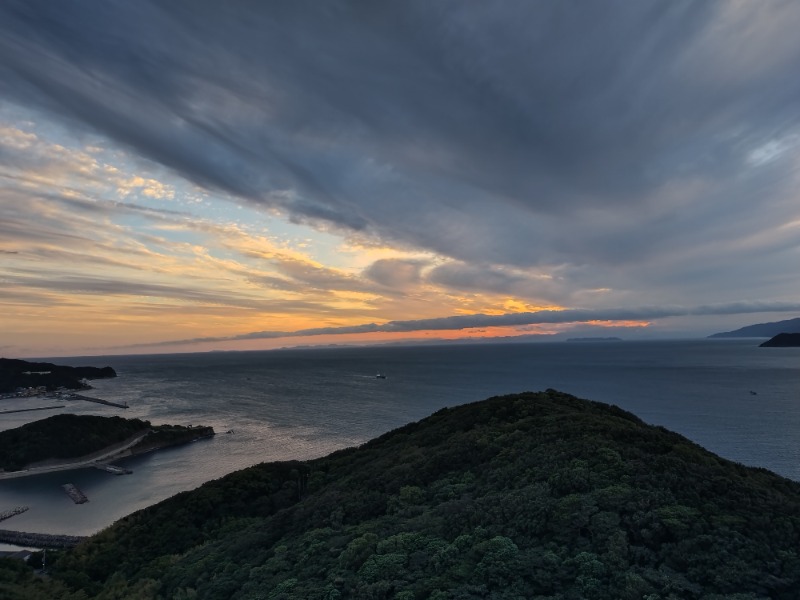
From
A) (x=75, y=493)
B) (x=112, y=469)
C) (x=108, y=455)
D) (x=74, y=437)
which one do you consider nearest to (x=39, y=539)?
(x=75, y=493)

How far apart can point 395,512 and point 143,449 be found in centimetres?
7616

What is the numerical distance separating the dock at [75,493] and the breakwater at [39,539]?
33.6 feet

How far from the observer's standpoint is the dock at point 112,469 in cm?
6587

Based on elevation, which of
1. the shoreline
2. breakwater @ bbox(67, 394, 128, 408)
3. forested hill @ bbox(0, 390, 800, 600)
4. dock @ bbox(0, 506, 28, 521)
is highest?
forested hill @ bbox(0, 390, 800, 600)

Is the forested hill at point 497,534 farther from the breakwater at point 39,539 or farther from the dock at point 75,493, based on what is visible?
the dock at point 75,493

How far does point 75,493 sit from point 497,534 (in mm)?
64087

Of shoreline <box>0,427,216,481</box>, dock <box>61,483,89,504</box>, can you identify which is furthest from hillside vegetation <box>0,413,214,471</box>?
dock <box>61,483,89,504</box>

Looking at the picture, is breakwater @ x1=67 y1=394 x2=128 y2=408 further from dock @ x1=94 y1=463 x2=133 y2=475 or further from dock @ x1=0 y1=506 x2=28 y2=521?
dock @ x1=0 y1=506 x2=28 y2=521

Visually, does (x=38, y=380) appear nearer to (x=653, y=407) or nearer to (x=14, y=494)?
(x=14, y=494)

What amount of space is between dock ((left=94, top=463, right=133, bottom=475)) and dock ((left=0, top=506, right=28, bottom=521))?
1357cm

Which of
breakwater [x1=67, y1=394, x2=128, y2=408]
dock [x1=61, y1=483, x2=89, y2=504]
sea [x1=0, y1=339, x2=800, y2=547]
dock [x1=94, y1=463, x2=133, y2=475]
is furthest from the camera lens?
breakwater [x1=67, y1=394, x2=128, y2=408]

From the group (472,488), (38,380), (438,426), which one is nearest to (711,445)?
(438,426)

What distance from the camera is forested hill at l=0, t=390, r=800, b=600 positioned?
12.4 meters

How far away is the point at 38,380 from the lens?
176 metres
